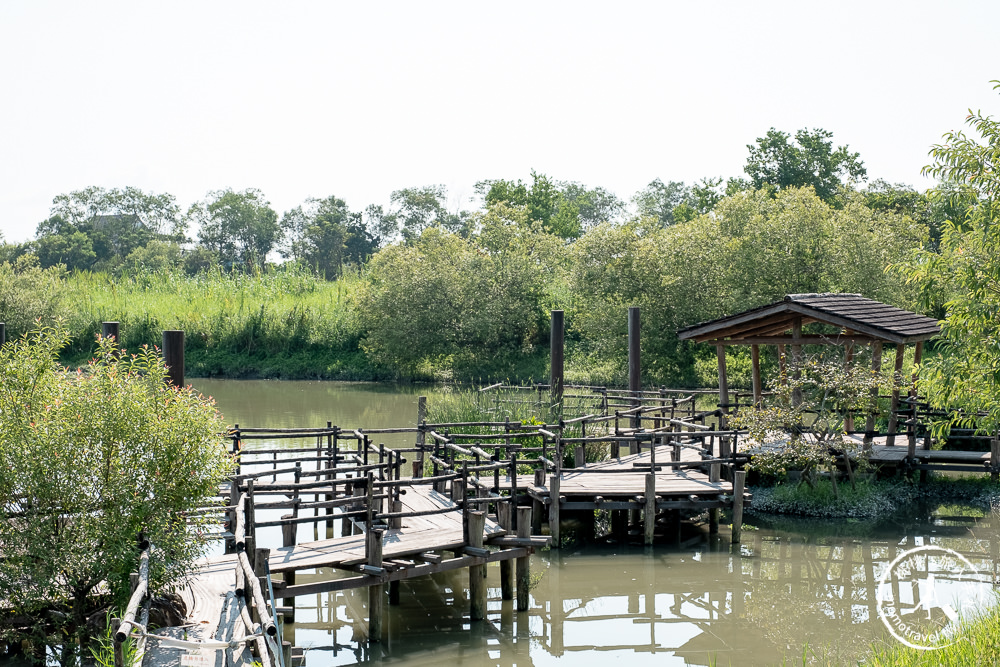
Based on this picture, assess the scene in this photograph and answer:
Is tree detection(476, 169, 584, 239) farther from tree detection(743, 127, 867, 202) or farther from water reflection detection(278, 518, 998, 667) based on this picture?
water reflection detection(278, 518, 998, 667)

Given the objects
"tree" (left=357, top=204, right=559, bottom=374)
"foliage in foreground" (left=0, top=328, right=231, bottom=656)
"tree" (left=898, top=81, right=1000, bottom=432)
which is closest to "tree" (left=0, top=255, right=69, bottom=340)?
"tree" (left=357, top=204, right=559, bottom=374)

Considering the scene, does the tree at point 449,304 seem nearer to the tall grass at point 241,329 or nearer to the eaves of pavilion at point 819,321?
the tall grass at point 241,329

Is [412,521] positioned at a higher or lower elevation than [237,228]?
lower

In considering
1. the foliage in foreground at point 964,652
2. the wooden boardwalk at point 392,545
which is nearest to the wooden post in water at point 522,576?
the wooden boardwalk at point 392,545

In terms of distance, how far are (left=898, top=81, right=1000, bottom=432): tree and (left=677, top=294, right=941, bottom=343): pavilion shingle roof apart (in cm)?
763

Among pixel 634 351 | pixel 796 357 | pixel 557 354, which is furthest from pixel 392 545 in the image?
pixel 634 351

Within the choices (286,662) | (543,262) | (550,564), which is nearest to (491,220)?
(543,262)

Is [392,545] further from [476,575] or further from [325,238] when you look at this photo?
[325,238]

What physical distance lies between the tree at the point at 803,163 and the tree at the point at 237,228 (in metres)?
52.3

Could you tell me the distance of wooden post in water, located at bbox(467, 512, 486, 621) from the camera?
1155cm

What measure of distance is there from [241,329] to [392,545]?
35565 mm

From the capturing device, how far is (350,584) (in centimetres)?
1060

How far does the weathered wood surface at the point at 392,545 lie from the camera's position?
10.8m

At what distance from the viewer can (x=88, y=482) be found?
8.66m
